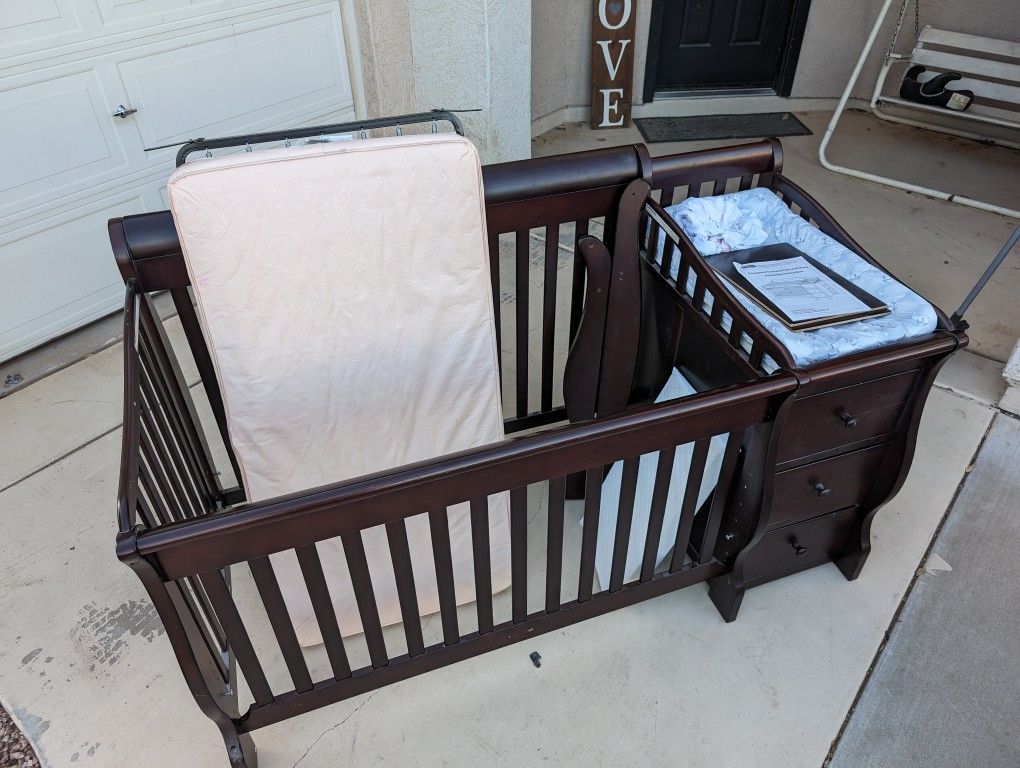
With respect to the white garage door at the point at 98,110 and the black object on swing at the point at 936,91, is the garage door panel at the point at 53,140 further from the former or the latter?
the black object on swing at the point at 936,91

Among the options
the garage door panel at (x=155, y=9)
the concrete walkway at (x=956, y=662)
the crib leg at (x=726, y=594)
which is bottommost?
the concrete walkway at (x=956, y=662)

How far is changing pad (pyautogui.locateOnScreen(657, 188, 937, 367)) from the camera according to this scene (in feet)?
4.48

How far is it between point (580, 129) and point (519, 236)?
103 inches

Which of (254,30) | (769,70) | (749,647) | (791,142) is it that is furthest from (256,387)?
(769,70)

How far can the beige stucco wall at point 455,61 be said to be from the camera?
290cm

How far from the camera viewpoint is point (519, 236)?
170cm

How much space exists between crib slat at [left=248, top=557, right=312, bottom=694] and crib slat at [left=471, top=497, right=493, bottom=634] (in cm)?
33

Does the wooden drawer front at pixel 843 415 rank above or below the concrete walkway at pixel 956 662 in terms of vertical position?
above

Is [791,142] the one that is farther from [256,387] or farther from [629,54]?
[256,387]

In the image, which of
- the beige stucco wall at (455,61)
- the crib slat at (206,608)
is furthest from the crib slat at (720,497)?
the beige stucco wall at (455,61)

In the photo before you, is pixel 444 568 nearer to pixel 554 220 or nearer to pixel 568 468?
pixel 568 468

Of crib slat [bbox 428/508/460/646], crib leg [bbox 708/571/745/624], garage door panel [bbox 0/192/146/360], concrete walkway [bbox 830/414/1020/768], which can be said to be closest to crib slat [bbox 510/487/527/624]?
crib slat [bbox 428/508/460/646]

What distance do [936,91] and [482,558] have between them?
3.47m

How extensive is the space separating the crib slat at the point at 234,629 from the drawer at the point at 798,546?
106 centimetres
